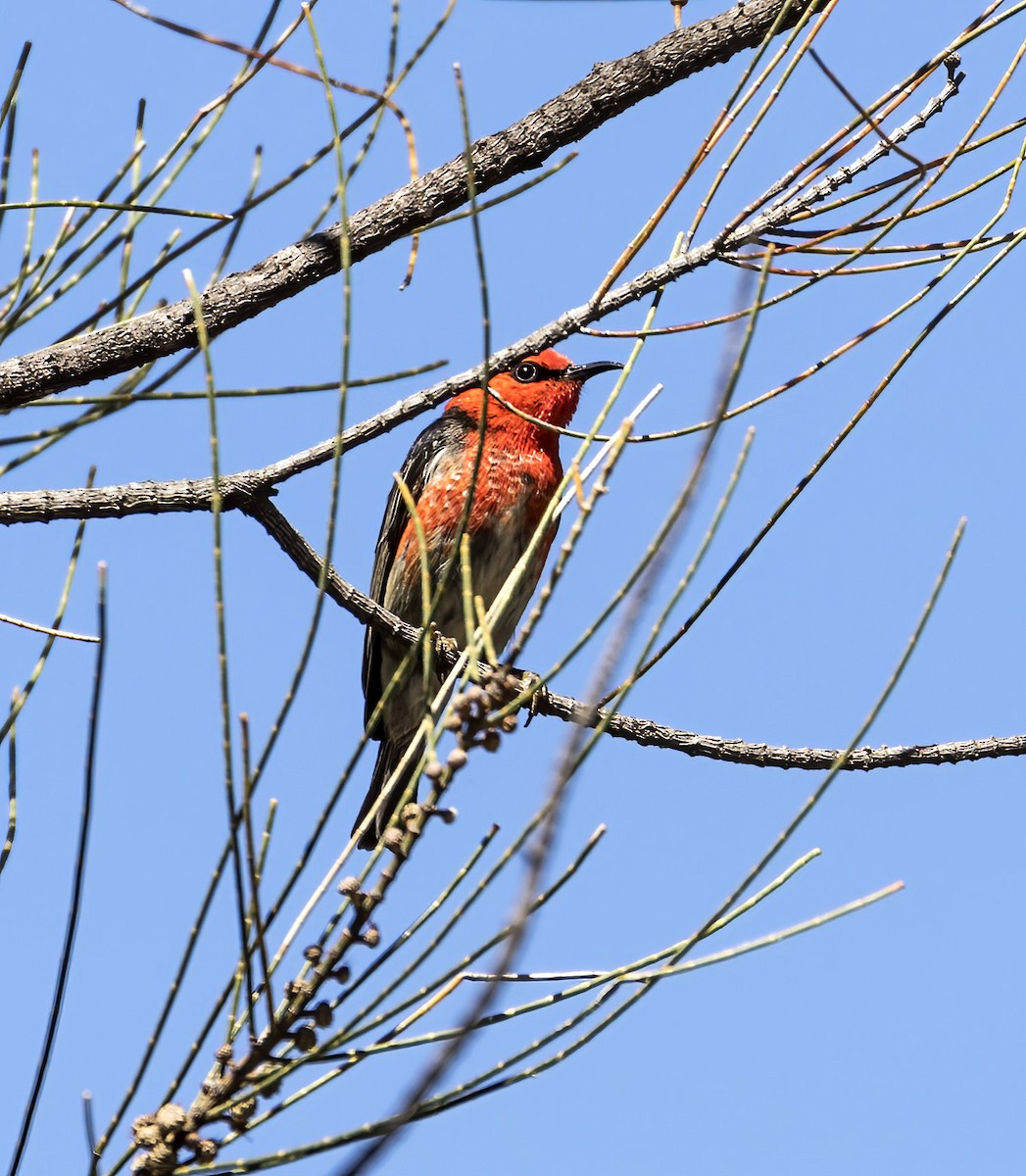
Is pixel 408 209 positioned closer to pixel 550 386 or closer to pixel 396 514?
pixel 396 514

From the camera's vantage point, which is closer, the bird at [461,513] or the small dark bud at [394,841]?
the small dark bud at [394,841]

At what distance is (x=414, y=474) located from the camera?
6730mm

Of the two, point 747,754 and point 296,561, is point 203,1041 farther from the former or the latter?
point 747,754

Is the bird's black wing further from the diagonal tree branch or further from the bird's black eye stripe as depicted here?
the diagonal tree branch

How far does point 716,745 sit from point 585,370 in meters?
3.63

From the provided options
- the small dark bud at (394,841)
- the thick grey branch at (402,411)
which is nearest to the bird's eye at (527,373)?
the thick grey branch at (402,411)

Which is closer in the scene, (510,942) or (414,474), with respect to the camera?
(510,942)

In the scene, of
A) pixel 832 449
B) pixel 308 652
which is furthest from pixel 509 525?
pixel 308 652

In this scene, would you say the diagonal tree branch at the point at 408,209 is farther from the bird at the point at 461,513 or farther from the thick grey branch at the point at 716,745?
the bird at the point at 461,513

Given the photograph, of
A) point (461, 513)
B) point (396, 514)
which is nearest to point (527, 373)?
point (396, 514)

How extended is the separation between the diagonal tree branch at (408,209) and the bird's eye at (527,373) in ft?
12.5

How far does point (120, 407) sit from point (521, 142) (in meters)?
1.25

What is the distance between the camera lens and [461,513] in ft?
19.5

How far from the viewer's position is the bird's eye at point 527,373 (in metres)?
6.96
